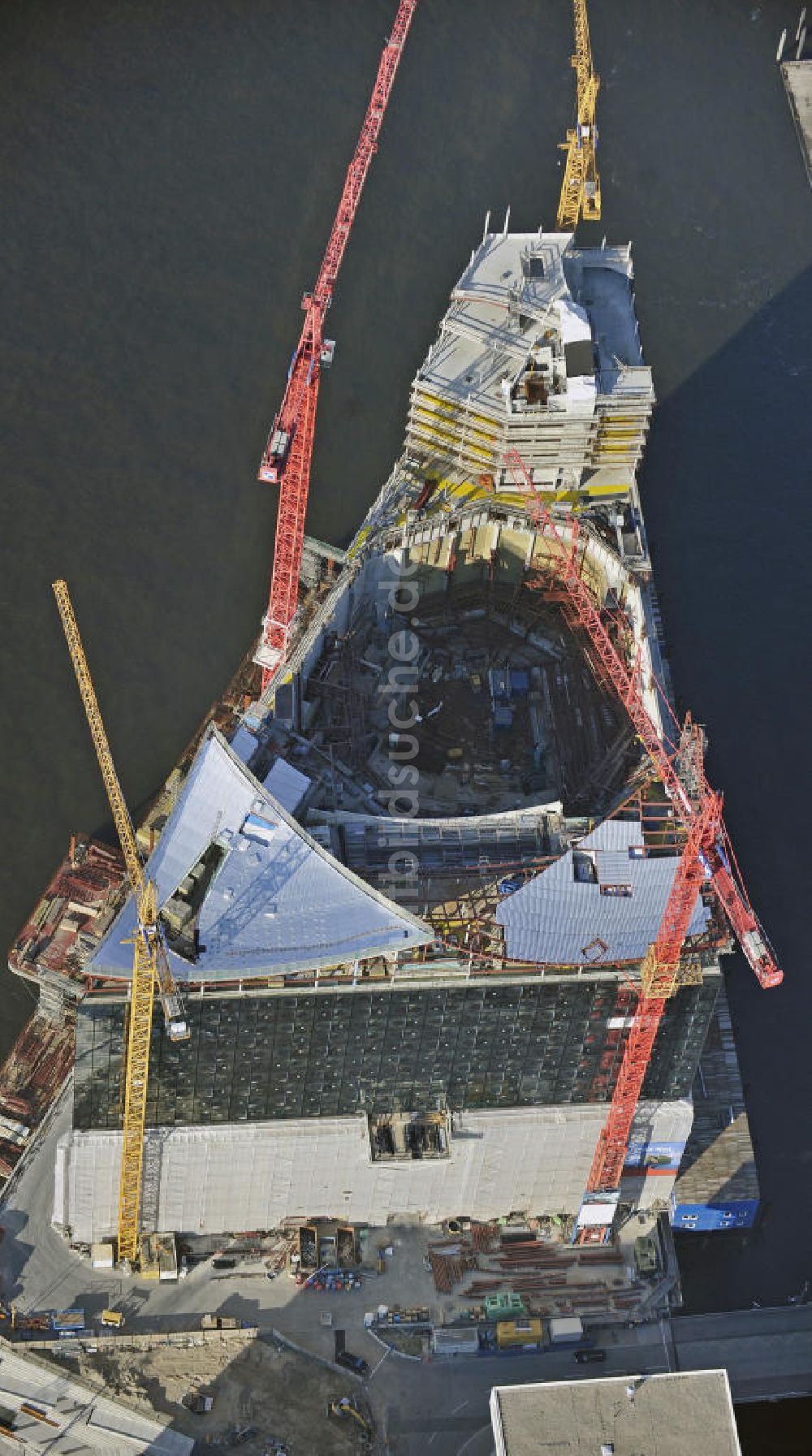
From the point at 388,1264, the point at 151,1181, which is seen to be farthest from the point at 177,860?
the point at 388,1264

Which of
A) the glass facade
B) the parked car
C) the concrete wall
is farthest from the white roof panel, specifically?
the parked car

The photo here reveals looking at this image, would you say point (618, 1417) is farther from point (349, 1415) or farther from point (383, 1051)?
point (383, 1051)

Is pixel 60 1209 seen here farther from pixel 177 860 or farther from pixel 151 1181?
pixel 177 860

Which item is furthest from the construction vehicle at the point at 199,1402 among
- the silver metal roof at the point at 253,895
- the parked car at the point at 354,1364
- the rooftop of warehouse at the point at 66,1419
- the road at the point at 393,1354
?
the silver metal roof at the point at 253,895

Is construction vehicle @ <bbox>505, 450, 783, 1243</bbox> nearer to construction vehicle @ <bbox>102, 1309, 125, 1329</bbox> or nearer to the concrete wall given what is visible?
the concrete wall

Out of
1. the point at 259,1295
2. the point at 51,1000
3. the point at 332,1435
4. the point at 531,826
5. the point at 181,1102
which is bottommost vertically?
the point at 332,1435

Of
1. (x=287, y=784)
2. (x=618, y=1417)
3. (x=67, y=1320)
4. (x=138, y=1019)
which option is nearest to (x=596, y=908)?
(x=287, y=784)

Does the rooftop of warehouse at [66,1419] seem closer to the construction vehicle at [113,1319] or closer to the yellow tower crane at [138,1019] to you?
the construction vehicle at [113,1319]
